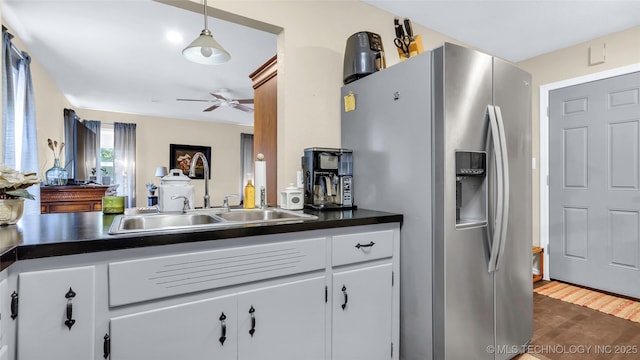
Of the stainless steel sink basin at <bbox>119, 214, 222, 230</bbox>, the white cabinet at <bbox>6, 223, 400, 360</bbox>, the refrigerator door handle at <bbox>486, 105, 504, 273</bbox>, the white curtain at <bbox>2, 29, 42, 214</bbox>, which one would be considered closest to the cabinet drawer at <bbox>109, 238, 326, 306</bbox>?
the white cabinet at <bbox>6, 223, 400, 360</bbox>

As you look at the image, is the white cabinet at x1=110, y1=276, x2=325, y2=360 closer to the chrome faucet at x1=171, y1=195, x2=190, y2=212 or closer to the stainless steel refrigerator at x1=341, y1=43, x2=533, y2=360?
the stainless steel refrigerator at x1=341, y1=43, x2=533, y2=360

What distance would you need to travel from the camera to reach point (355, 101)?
7.00 ft

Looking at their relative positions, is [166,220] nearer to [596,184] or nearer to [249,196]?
[249,196]

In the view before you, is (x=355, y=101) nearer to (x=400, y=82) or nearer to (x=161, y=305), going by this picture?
(x=400, y=82)

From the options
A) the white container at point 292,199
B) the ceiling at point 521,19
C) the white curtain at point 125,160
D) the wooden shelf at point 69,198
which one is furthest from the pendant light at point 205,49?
the white curtain at point 125,160

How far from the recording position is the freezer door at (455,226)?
1.53m

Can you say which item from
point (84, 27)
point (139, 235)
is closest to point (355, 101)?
point (139, 235)

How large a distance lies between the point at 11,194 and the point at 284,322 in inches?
49.0

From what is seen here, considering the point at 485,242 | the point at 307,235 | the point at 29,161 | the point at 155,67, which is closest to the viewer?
the point at 307,235

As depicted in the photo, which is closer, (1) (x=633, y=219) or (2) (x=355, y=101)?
(2) (x=355, y=101)

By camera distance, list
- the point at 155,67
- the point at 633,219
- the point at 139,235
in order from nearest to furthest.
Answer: the point at 139,235 < the point at 633,219 < the point at 155,67

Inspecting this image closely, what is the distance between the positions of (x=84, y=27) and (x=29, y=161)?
148 centimetres

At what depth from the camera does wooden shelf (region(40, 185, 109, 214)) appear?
11.1 ft

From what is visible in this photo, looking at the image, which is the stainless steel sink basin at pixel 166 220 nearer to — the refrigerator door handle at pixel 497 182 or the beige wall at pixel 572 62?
the refrigerator door handle at pixel 497 182
